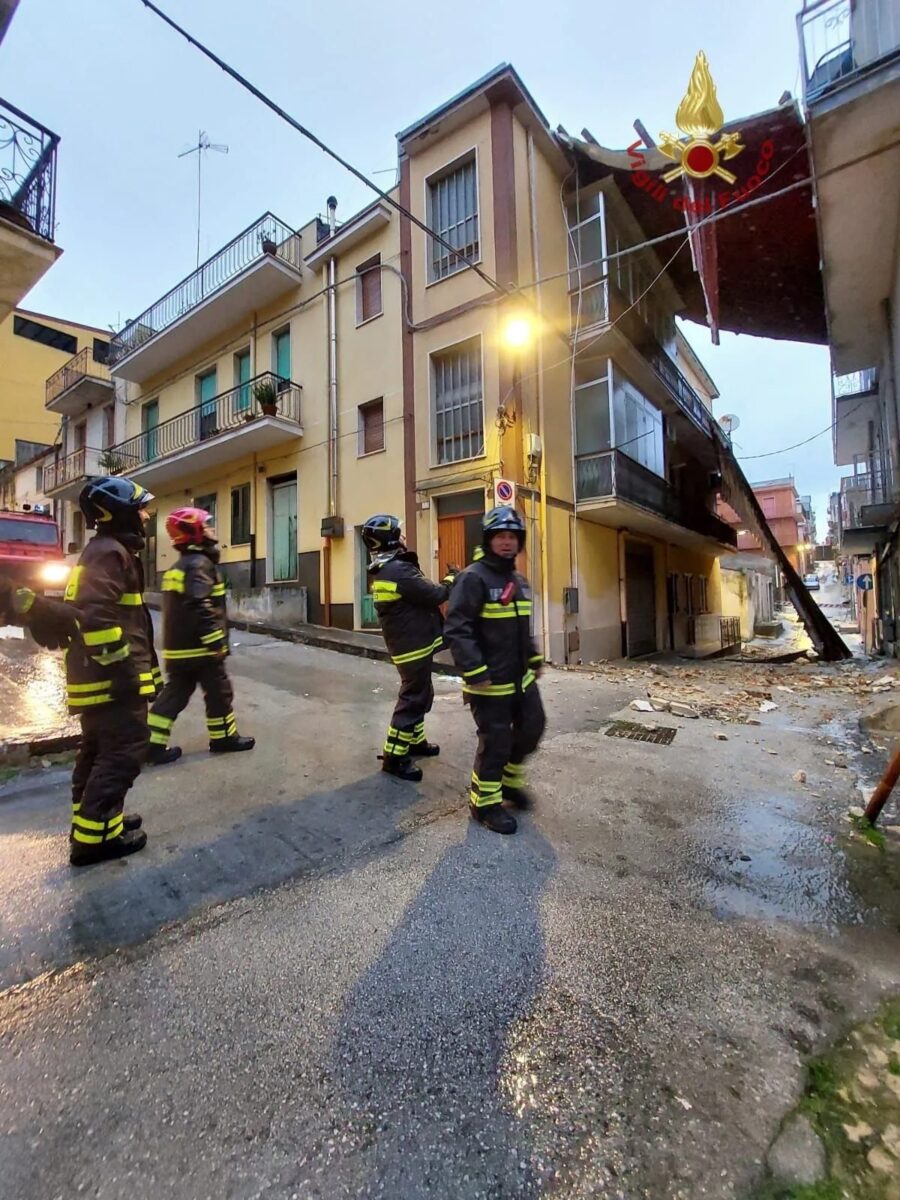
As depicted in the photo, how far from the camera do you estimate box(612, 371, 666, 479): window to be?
11656 millimetres

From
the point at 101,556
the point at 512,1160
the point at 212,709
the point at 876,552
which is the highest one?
the point at 876,552

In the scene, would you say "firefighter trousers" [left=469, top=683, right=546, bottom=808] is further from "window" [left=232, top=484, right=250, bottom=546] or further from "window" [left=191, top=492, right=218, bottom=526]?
"window" [left=191, top=492, right=218, bottom=526]

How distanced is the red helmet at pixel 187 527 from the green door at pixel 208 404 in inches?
495

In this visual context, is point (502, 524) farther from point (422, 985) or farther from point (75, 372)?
point (75, 372)

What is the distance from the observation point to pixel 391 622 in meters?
3.91

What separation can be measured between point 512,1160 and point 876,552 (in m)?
18.7

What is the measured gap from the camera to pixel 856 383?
44.2ft

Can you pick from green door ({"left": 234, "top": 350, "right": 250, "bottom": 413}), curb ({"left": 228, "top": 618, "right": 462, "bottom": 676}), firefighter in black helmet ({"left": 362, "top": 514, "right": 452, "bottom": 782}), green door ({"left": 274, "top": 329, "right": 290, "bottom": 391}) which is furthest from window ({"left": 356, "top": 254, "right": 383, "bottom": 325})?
firefighter in black helmet ({"left": 362, "top": 514, "right": 452, "bottom": 782})

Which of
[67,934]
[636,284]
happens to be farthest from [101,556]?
[636,284]

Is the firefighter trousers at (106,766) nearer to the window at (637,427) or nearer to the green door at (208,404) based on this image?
the window at (637,427)

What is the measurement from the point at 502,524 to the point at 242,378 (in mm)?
14145

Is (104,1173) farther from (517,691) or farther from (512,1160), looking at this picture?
(517,691)

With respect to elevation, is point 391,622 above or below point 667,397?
below

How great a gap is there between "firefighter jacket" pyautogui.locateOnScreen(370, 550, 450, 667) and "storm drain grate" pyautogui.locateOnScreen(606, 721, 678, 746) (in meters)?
2.13
